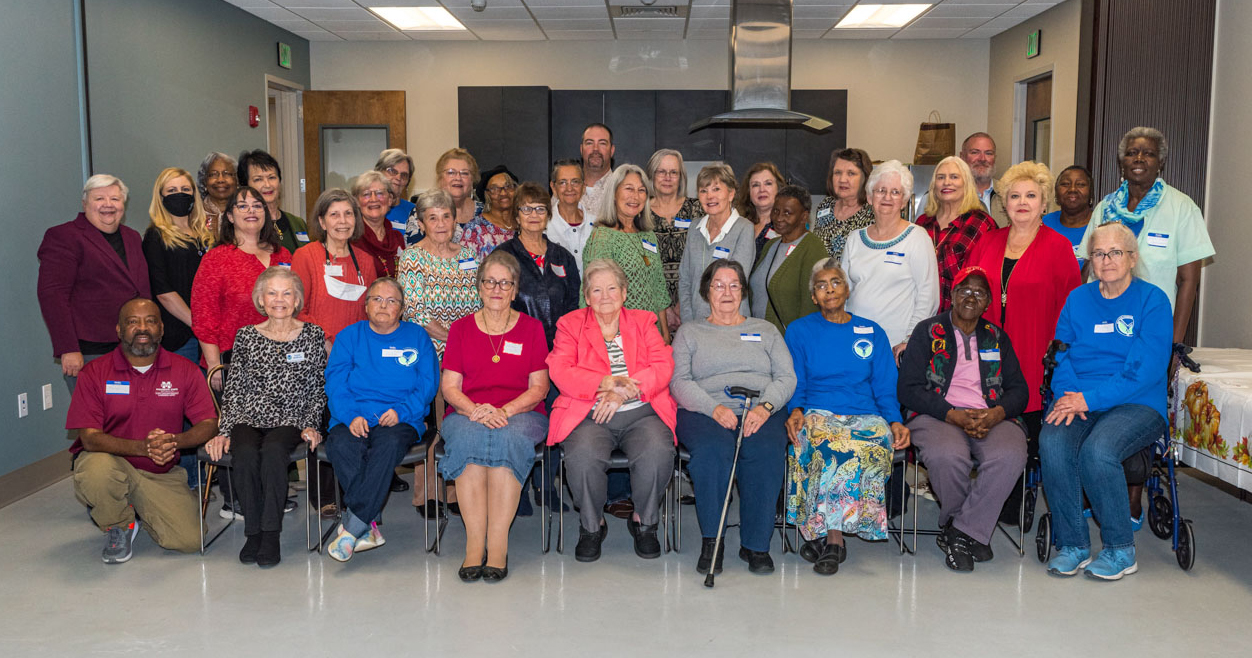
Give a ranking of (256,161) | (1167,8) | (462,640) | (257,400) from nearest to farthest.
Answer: (462,640) → (257,400) → (256,161) → (1167,8)

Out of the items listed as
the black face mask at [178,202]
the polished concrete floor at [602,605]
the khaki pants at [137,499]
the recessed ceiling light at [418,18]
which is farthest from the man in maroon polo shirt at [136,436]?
the recessed ceiling light at [418,18]

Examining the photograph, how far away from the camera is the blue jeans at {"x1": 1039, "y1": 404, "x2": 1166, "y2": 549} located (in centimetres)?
343

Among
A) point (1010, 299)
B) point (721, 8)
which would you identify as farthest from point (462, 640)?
point (721, 8)

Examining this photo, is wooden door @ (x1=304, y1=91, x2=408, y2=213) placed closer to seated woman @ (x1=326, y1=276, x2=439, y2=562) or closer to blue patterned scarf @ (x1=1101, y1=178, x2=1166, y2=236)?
seated woman @ (x1=326, y1=276, x2=439, y2=562)

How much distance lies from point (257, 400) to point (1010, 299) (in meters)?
3.23

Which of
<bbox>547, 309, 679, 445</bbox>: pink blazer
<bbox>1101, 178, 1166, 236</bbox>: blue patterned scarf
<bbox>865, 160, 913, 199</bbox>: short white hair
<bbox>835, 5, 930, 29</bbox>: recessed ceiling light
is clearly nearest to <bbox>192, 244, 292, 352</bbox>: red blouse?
<bbox>547, 309, 679, 445</bbox>: pink blazer

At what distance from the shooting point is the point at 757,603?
10.5ft

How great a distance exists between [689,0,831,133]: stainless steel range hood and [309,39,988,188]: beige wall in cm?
239

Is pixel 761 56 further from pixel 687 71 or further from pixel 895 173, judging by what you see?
pixel 895 173

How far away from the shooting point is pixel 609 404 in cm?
366

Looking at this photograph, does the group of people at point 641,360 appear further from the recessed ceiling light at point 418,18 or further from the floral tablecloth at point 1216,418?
the recessed ceiling light at point 418,18

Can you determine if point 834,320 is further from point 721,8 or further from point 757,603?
point 721,8

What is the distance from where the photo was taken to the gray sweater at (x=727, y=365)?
3719 mm

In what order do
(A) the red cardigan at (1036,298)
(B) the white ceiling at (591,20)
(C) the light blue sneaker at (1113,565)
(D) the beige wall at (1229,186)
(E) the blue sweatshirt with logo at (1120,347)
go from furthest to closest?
1. (B) the white ceiling at (591,20)
2. (D) the beige wall at (1229,186)
3. (A) the red cardigan at (1036,298)
4. (E) the blue sweatshirt with logo at (1120,347)
5. (C) the light blue sneaker at (1113,565)
